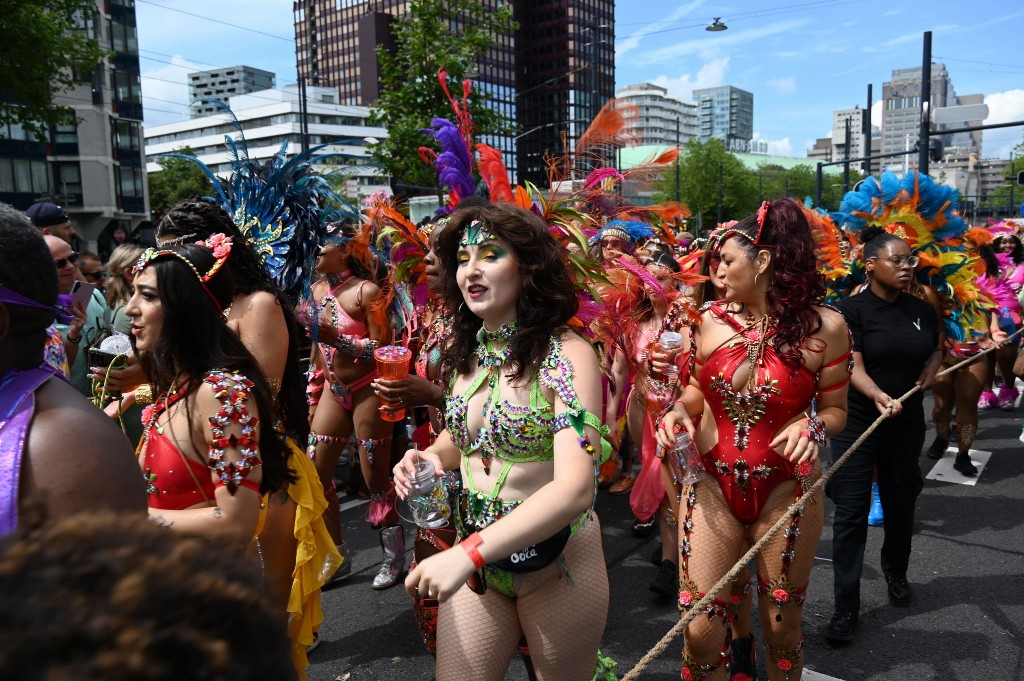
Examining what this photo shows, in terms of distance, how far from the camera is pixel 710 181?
62.3 m

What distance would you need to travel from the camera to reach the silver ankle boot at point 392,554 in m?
4.64

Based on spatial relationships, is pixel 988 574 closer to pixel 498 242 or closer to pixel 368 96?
pixel 498 242

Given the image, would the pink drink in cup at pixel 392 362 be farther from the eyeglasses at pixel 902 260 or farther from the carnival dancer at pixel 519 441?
the eyeglasses at pixel 902 260

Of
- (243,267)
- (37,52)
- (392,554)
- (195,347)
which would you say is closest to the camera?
(195,347)

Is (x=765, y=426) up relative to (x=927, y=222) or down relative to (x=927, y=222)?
down

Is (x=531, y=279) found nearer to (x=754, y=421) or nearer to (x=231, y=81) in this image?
(x=754, y=421)

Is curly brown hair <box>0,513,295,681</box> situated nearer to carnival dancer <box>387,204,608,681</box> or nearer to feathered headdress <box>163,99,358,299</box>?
carnival dancer <box>387,204,608,681</box>

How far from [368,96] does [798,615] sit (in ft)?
308

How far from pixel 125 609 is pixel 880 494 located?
14.3 ft

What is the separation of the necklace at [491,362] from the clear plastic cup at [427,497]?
15 cm

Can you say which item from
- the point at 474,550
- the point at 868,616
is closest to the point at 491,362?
the point at 474,550

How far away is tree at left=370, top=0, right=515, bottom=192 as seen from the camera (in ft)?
50.0

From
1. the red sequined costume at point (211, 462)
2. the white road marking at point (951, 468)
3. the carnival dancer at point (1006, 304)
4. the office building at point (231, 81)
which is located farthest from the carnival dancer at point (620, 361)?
the office building at point (231, 81)

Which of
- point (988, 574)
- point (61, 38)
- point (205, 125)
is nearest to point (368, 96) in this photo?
point (205, 125)
